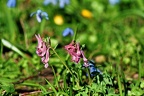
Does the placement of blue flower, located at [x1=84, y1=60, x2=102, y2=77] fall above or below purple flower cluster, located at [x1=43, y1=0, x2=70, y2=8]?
below

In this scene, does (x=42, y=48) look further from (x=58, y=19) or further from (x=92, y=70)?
(x=58, y=19)

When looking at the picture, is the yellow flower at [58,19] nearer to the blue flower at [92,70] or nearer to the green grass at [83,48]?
the green grass at [83,48]

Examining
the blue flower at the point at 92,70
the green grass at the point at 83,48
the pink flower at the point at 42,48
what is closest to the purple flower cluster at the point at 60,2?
the green grass at the point at 83,48

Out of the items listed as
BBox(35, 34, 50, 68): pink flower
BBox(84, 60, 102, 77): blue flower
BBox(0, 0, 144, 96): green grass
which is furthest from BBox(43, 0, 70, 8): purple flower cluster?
BBox(35, 34, 50, 68): pink flower

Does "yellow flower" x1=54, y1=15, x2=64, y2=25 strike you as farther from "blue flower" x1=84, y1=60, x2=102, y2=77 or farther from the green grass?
"blue flower" x1=84, y1=60, x2=102, y2=77

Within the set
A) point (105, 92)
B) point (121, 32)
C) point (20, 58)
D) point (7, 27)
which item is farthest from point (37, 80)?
point (121, 32)

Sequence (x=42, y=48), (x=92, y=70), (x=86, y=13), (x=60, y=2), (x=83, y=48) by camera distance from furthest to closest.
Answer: (x=86, y=13) → (x=60, y=2) → (x=83, y=48) → (x=92, y=70) → (x=42, y=48)

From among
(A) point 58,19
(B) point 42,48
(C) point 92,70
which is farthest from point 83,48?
(B) point 42,48

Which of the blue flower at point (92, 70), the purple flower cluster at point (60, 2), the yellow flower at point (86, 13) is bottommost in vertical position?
the blue flower at point (92, 70)
